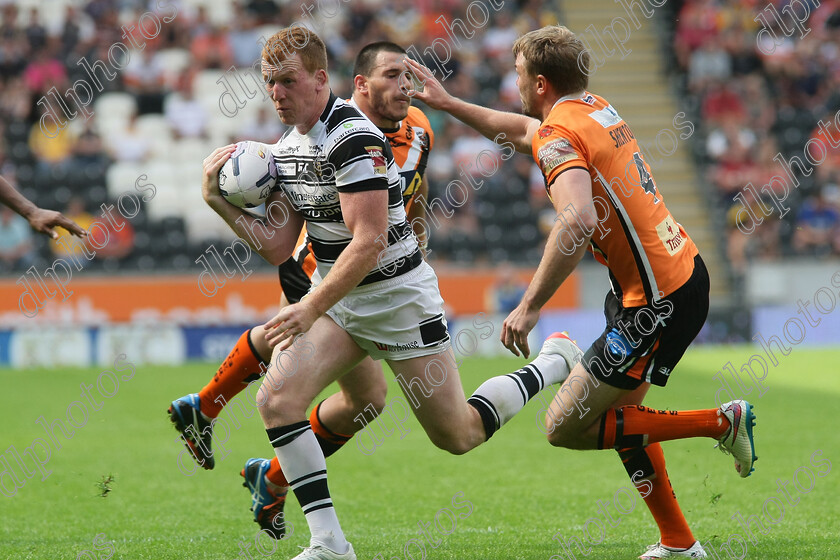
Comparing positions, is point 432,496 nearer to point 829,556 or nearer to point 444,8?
point 829,556

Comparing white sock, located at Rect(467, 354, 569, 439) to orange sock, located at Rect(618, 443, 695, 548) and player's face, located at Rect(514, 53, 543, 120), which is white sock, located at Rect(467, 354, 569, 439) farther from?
player's face, located at Rect(514, 53, 543, 120)

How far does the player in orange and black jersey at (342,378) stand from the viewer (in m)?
5.29

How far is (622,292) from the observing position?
15.5ft

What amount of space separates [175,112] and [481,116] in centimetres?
1354

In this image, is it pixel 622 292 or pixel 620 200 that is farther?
pixel 622 292

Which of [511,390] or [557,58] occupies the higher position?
[557,58]

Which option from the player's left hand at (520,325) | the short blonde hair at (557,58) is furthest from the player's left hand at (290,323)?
the short blonde hair at (557,58)

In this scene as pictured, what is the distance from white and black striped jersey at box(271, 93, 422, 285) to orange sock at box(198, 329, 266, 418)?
115 cm

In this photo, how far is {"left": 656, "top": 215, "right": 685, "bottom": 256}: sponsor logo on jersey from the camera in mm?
4629

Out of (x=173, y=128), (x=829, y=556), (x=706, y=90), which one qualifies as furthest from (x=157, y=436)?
(x=706, y=90)

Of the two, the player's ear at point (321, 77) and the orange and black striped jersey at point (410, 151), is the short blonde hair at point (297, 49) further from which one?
the orange and black striped jersey at point (410, 151)

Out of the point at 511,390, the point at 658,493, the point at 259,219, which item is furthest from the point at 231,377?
the point at 658,493

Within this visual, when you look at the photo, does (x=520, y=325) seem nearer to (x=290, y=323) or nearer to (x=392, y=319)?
(x=392, y=319)

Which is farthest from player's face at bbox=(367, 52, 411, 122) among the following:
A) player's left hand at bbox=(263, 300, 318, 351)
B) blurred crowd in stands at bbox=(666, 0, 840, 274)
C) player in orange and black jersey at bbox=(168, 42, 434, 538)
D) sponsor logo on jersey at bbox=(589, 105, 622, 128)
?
blurred crowd in stands at bbox=(666, 0, 840, 274)
